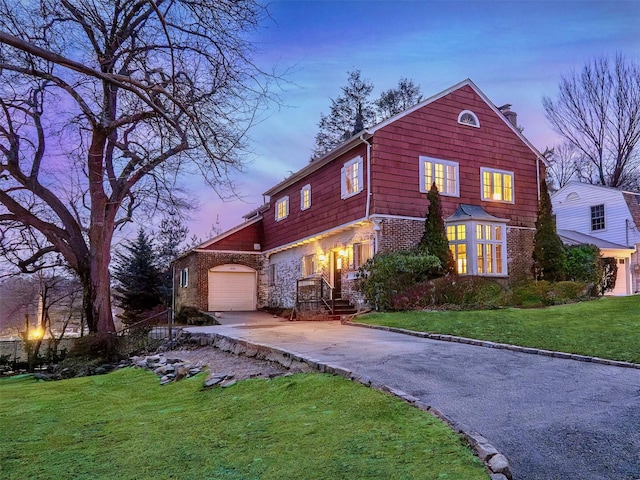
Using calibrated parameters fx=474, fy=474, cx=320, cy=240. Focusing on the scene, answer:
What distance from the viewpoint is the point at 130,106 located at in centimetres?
761

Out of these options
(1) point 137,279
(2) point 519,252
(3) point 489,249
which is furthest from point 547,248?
(1) point 137,279

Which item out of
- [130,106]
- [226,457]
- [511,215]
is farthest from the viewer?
[511,215]

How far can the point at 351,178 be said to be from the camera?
660 inches

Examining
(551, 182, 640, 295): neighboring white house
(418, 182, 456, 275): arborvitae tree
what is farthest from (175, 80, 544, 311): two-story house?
(551, 182, 640, 295): neighboring white house

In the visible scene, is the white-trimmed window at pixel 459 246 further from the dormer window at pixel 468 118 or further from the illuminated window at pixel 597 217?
the illuminated window at pixel 597 217

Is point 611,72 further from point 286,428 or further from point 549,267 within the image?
point 286,428

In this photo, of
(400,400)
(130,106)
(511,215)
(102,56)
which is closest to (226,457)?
(400,400)

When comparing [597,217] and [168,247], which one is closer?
[597,217]

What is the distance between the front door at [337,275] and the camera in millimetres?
17984

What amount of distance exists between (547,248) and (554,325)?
7.06m

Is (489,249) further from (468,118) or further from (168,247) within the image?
(168,247)

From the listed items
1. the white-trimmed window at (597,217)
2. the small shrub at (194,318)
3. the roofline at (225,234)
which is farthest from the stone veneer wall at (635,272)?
the small shrub at (194,318)

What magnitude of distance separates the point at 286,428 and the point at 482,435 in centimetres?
172

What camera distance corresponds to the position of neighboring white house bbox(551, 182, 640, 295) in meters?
21.8
